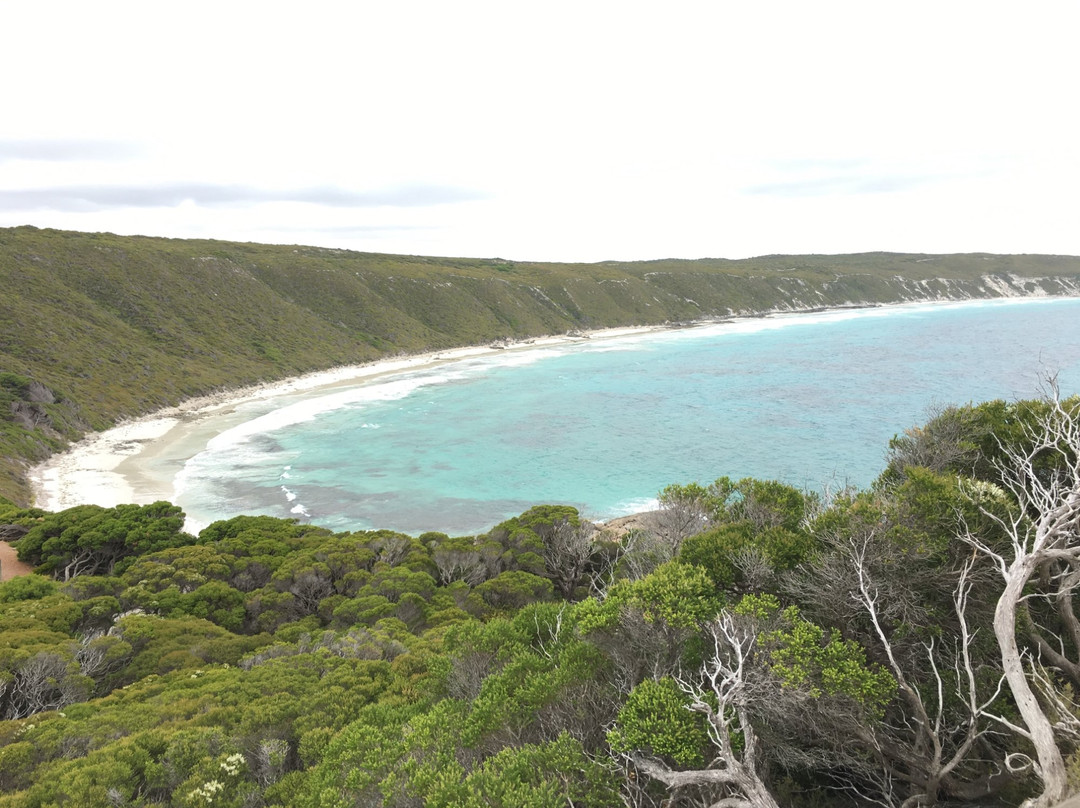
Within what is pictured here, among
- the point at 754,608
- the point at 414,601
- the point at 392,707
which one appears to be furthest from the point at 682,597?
the point at 414,601

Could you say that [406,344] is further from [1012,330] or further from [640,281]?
[1012,330]

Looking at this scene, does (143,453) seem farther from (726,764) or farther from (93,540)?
(726,764)

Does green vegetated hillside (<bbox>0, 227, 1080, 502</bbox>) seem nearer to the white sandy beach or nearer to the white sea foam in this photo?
the white sandy beach

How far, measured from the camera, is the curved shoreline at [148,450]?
37.8 m

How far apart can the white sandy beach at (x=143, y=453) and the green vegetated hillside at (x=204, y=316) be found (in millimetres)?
1672

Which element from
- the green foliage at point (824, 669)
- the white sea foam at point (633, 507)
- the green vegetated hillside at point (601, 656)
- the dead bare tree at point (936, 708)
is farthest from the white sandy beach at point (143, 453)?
the dead bare tree at point (936, 708)

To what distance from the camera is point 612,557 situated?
24031 millimetres

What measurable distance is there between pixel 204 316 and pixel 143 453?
48.8 metres

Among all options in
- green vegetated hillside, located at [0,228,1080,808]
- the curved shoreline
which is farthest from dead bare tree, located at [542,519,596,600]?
the curved shoreline

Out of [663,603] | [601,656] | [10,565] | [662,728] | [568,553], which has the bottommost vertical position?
[10,565]

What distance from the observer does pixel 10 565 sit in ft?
80.3

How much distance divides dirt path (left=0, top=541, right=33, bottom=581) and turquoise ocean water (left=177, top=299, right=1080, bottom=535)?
361 inches

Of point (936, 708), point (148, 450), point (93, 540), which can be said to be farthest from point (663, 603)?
point (148, 450)

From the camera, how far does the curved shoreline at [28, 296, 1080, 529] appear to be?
37781 mm
